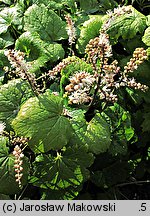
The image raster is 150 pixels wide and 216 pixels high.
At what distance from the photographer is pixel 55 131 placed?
5.73 ft

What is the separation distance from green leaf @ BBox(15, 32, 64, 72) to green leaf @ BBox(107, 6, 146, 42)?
341 mm

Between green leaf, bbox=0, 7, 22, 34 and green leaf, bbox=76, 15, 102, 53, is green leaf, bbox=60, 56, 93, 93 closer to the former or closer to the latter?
green leaf, bbox=76, 15, 102, 53

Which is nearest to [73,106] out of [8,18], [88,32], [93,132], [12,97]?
[93,132]

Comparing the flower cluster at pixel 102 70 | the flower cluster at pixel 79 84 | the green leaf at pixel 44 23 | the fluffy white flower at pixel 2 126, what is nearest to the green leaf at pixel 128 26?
the green leaf at pixel 44 23

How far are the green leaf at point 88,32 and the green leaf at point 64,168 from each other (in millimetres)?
694

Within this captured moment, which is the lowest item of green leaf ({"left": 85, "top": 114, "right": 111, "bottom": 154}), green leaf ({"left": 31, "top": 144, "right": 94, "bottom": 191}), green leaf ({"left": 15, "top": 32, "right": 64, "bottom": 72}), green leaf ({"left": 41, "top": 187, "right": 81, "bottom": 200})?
green leaf ({"left": 41, "top": 187, "right": 81, "bottom": 200})

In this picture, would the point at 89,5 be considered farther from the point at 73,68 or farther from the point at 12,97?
the point at 12,97

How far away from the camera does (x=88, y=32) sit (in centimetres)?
228

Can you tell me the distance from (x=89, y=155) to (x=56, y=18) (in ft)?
3.01

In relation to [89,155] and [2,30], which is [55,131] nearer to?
[89,155]

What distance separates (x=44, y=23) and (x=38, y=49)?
0.58ft

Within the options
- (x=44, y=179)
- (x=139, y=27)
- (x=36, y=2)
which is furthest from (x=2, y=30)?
(x=44, y=179)

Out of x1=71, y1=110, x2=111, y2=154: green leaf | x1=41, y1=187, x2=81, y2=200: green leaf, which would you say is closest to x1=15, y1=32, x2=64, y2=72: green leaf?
x1=71, y1=110, x2=111, y2=154: green leaf

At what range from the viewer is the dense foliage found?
176cm
